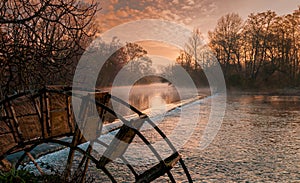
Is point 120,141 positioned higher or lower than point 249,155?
higher

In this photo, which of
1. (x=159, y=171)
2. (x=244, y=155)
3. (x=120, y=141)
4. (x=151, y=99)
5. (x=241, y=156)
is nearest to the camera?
(x=159, y=171)

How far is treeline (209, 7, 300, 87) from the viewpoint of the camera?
124 feet

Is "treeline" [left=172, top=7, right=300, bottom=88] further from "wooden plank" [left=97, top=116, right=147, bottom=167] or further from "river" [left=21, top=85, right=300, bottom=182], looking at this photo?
"wooden plank" [left=97, top=116, right=147, bottom=167]

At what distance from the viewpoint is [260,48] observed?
134ft

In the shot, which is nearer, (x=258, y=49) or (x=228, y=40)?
(x=258, y=49)

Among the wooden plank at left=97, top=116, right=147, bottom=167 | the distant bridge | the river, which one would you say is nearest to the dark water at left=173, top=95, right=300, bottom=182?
the river

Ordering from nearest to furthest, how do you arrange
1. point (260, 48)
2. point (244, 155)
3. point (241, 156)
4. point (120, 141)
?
point (120, 141)
point (241, 156)
point (244, 155)
point (260, 48)

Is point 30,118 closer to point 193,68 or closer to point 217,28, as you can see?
point 217,28

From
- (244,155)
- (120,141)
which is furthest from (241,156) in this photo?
(120,141)

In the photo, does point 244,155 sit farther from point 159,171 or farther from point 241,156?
point 159,171

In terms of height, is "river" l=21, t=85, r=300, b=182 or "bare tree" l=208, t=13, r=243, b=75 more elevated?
"bare tree" l=208, t=13, r=243, b=75

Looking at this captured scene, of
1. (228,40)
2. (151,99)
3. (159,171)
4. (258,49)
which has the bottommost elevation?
(151,99)

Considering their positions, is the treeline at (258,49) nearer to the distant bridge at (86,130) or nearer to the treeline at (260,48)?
the treeline at (260,48)

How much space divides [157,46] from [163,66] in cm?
2905
